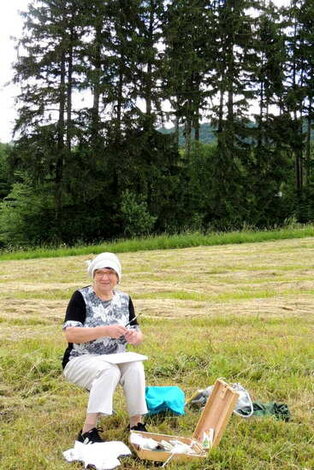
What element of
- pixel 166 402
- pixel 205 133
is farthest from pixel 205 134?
pixel 166 402

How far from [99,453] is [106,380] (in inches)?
16.8

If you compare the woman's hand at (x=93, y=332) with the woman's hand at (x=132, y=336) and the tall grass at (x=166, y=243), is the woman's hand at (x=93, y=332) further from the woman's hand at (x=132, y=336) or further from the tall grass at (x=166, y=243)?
the tall grass at (x=166, y=243)

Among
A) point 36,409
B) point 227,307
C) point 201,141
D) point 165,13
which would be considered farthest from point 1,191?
point 36,409

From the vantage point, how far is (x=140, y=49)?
910 inches

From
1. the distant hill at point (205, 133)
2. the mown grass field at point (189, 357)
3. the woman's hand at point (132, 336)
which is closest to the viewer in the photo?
the mown grass field at point (189, 357)

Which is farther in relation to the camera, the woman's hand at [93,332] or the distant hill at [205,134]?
the distant hill at [205,134]

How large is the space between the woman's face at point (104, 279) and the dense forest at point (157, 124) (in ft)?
59.1

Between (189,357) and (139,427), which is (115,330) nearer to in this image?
(139,427)

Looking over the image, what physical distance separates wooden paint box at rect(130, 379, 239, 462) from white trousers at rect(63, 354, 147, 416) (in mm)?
223

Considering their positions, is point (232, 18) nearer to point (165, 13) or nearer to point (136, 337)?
point (165, 13)

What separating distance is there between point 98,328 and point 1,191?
30793mm

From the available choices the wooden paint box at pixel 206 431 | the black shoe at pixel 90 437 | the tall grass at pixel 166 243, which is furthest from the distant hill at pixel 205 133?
the black shoe at pixel 90 437

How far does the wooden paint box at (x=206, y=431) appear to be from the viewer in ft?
9.94

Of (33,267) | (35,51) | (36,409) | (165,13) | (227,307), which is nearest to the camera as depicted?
(36,409)
